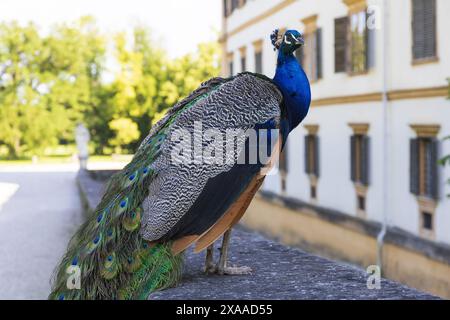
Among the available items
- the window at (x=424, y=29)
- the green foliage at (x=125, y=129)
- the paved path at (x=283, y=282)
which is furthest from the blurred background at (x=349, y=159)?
the green foliage at (x=125, y=129)

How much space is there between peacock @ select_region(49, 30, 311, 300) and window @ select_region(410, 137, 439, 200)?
22.3ft

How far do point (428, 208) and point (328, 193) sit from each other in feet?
13.1

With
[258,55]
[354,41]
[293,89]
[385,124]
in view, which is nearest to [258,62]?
[258,55]

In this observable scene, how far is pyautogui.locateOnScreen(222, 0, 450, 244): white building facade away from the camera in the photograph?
36.3ft

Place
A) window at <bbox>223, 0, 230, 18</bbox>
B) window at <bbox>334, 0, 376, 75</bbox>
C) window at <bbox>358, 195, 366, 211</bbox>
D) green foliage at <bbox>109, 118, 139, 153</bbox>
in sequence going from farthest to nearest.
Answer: green foliage at <bbox>109, 118, 139, 153</bbox> → window at <bbox>223, 0, 230, 18</bbox> → window at <bbox>358, 195, 366, 211</bbox> → window at <bbox>334, 0, 376, 75</bbox>

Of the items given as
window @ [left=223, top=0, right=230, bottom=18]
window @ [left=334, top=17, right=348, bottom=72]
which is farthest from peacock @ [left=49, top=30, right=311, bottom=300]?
window @ [left=223, top=0, right=230, bottom=18]

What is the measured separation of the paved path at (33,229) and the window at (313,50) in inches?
213

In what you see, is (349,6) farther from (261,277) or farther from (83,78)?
(83,78)

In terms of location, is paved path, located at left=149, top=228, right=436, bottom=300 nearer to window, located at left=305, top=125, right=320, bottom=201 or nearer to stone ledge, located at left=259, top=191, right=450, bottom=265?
stone ledge, located at left=259, top=191, right=450, bottom=265

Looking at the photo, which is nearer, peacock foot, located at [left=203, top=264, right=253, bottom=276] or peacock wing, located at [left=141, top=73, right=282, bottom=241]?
peacock wing, located at [left=141, top=73, right=282, bottom=241]

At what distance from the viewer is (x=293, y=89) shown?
4.79 meters

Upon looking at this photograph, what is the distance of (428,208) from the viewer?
11273 mm

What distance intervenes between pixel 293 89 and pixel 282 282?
45.6 inches

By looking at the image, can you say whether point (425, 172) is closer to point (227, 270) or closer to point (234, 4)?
point (227, 270)
